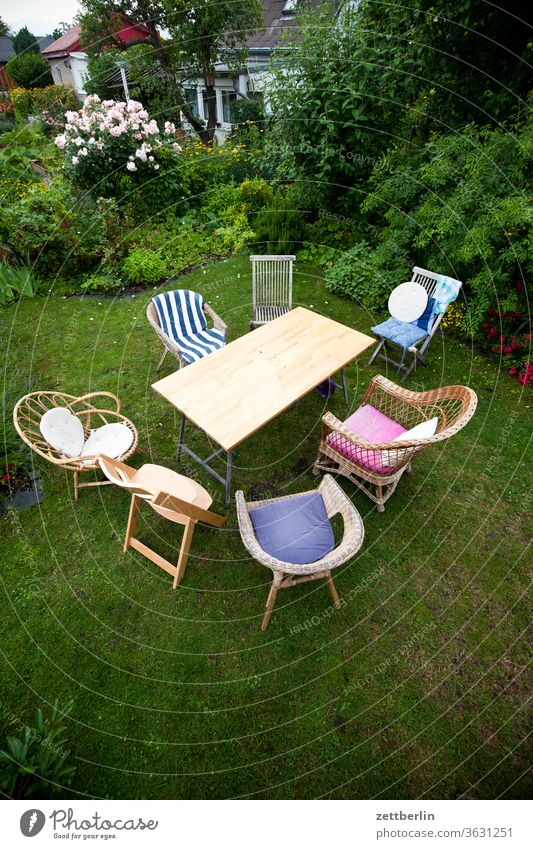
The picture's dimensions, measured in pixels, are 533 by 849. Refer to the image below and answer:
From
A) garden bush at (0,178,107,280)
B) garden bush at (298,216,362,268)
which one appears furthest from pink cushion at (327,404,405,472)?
garden bush at (0,178,107,280)

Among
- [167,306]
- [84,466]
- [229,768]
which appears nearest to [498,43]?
[167,306]

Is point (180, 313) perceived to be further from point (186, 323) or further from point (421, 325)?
point (421, 325)

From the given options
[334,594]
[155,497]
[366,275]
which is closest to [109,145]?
[366,275]

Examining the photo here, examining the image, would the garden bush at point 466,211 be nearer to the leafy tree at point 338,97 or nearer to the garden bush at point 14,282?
the leafy tree at point 338,97

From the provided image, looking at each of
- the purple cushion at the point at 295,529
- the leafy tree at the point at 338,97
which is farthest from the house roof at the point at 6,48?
the purple cushion at the point at 295,529

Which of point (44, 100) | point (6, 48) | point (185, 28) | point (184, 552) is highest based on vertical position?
point (6, 48)

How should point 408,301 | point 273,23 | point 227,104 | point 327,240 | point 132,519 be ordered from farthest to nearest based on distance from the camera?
point 227,104, point 273,23, point 327,240, point 408,301, point 132,519
